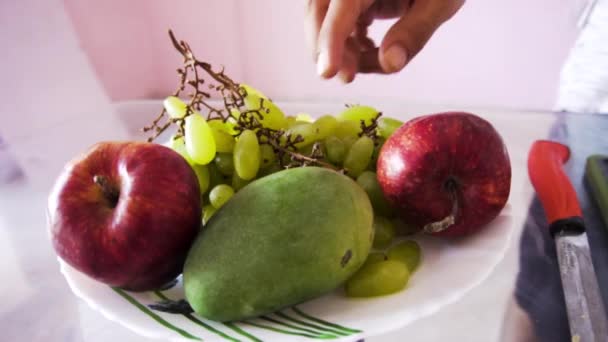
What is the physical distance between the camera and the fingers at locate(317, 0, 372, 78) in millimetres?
481

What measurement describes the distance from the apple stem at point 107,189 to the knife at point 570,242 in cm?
40

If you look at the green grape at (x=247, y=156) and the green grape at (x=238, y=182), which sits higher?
the green grape at (x=247, y=156)

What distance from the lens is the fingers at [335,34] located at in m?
0.48

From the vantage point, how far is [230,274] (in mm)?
323

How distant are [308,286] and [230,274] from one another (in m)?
0.06

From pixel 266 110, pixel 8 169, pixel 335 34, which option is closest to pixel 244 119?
pixel 266 110

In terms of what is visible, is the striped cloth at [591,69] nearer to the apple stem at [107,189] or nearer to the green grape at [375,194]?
the green grape at [375,194]

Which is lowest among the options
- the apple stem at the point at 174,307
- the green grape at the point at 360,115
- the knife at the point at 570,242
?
the knife at the point at 570,242

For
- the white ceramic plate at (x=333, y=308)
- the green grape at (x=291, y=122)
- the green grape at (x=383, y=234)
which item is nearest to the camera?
the white ceramic plate at (x=333, y=308)

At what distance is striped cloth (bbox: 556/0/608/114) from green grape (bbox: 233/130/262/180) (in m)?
0.82

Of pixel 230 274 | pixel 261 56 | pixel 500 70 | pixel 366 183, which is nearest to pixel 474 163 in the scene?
pixel 366 183

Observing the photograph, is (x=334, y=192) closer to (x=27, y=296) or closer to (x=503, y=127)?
(x=27, y=296)

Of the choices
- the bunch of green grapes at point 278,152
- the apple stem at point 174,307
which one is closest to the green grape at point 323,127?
the bunch of green grapes at point 278,152

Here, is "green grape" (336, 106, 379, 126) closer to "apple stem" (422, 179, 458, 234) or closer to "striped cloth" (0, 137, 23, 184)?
"apple stem" (422, 179, 458, 234)
